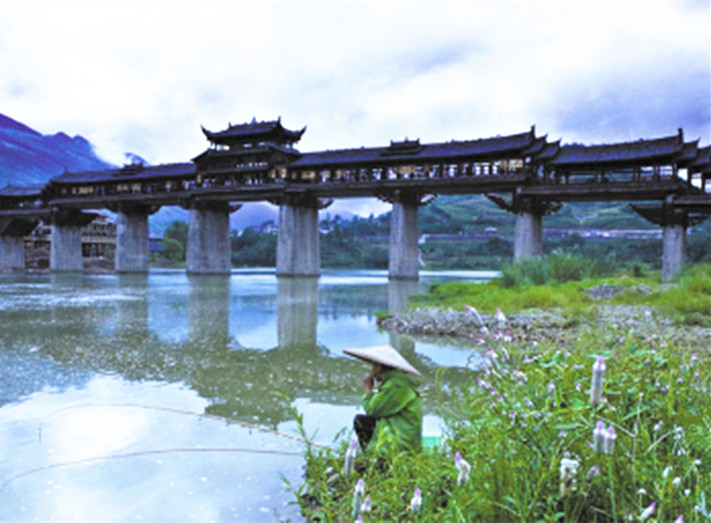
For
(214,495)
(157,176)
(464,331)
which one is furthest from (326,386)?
(157,176)

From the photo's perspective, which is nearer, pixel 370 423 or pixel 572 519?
pixel 572 519

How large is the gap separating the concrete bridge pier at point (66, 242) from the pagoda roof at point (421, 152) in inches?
939

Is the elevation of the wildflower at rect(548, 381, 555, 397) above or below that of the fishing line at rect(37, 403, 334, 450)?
above

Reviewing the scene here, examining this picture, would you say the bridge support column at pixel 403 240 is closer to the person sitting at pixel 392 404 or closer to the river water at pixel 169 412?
the river water at pixel 169 412

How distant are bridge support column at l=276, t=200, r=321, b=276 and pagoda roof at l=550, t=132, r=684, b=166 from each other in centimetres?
1694

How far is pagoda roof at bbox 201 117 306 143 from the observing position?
3934 cm

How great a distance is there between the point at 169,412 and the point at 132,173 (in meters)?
44.3

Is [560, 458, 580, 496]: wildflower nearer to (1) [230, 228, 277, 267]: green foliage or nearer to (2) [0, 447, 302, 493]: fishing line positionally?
(2) [0, 447, 302, 493]: fishing line

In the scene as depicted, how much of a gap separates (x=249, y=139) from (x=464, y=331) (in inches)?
1284

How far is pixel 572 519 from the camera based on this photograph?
2023 millimetres

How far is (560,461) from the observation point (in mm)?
2160

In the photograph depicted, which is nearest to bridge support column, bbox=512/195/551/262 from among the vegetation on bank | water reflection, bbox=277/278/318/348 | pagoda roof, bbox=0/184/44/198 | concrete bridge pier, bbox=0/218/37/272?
the vegetation on bank

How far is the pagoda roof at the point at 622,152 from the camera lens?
1069 inches

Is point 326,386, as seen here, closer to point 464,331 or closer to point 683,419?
point 683,419
